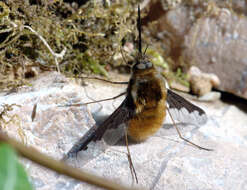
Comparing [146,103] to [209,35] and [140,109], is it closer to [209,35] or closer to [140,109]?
[140,109]

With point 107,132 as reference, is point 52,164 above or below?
above

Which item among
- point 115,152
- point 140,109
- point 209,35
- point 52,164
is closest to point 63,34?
point 140,109

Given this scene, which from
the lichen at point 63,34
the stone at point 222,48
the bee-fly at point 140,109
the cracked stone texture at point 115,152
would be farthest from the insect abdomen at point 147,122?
the stone at point 222,48

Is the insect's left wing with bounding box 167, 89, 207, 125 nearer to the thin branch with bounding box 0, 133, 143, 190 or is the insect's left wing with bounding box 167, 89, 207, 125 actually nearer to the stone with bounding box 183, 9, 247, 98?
the stone with bounding box 183, 9, 247, 98

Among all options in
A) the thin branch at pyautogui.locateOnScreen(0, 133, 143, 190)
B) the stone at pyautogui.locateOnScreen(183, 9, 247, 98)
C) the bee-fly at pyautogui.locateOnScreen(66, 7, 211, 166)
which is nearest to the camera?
the thin branch at pyautogui.locateOnScreen(0, 133, 143, 190)

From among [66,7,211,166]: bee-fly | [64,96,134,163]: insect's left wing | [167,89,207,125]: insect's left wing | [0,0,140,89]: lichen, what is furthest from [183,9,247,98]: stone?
[64,96,134,163]: insect's left wing
